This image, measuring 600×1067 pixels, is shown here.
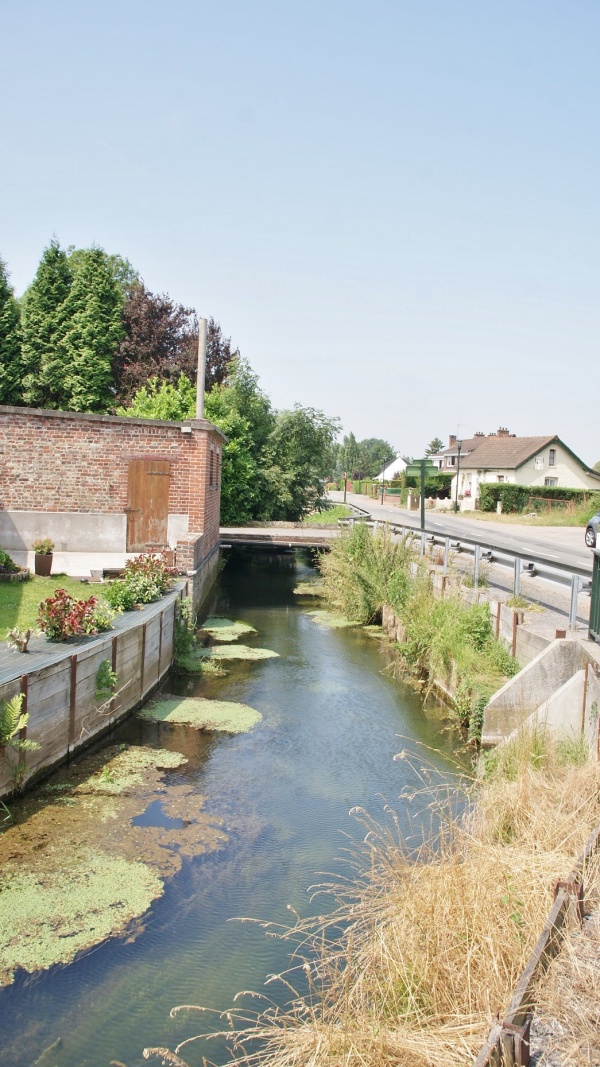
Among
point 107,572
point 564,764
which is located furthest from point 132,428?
point 564,764

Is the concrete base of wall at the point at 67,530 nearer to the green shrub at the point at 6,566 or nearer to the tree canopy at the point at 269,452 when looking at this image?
the green shrub at the point at 6,566

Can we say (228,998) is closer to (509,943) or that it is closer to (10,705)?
(509,943)

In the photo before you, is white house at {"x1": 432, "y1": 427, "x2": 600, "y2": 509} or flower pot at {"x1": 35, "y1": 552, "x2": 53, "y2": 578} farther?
white house at {"x1": 432, "y1": 427, "x2": 600, "y2": 509}

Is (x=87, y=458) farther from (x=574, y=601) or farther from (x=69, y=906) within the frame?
(x=69, y=906)

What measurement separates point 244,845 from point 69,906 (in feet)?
5.94

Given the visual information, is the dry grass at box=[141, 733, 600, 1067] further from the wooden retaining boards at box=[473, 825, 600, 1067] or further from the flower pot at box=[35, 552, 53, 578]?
the flower pot at box=[35, 552, 53, 578]

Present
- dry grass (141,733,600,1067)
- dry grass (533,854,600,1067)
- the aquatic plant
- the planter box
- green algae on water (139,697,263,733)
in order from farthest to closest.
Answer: the planter box < green algae on water (139,697,263,733) < the aquatic plant < dry grass (141,733,600,1067) < dry grass (533,854,600,1067)

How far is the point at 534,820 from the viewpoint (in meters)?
Result: 5.78

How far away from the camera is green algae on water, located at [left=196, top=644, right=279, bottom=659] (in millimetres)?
15242

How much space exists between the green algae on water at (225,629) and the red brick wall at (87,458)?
7.25 ft

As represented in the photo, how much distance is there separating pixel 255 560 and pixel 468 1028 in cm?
3067

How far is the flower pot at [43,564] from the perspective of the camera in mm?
15055

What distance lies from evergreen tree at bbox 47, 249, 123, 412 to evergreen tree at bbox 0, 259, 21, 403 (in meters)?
1.49

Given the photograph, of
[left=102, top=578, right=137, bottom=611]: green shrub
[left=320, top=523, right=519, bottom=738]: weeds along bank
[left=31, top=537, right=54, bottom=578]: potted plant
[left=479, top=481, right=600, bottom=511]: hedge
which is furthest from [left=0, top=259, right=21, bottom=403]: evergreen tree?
[left=102, top=578, right=137, bottom=611]: green shrub
